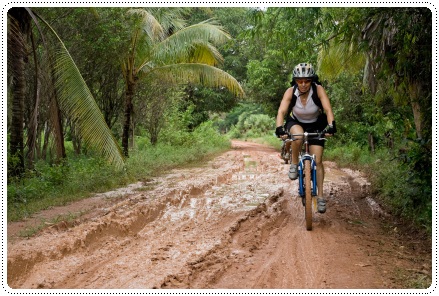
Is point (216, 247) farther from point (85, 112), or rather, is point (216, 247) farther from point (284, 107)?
point (85, 112)

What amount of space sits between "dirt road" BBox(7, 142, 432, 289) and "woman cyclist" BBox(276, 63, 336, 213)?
30.6 inches

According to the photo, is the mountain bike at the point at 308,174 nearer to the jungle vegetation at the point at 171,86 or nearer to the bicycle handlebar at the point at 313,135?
the bicycle handlebar at the point at 313,135

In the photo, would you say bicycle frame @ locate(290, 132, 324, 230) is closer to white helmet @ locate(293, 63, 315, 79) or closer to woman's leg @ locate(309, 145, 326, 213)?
woman's leg @ locate(309, 145, 326, 213)

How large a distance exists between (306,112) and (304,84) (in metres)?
0.36

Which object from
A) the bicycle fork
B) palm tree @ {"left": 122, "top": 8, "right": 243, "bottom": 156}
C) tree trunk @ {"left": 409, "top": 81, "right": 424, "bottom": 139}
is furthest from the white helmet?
palm tree @ {"left": 122, "top": 8, "right": 243, "bottom": 156}

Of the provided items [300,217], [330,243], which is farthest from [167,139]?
[330,243]

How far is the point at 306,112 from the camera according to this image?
597 cm

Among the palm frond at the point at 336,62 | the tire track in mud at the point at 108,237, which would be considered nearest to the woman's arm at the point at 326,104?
the tire track in mud at the point at 108,237

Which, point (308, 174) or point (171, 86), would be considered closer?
point (308, 174)

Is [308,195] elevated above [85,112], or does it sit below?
below

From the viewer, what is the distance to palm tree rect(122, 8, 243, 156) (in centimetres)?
1455

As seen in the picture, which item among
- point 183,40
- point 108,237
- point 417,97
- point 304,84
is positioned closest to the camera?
point 108,237

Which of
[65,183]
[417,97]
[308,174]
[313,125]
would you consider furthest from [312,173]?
[65,183]

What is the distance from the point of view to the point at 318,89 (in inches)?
232
